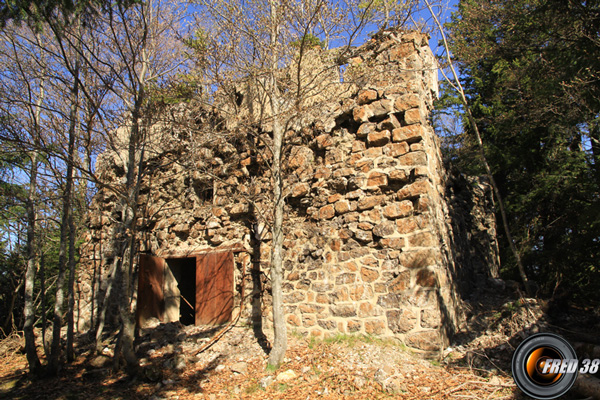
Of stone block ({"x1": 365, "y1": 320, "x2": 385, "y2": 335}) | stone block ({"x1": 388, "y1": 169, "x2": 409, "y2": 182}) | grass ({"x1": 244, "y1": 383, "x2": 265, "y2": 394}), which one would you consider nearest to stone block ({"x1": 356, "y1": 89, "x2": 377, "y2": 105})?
stone block ({"x1": 388, "y1": 169, "x2": 409, "y2": 182})

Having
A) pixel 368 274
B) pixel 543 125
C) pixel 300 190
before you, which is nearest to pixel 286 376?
pixel 368 274

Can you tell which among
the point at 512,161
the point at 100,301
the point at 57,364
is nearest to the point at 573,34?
the point at 512,161

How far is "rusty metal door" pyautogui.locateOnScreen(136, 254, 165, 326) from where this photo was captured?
713 centimetres

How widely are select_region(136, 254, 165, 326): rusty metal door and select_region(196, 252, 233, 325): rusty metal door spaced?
94cm

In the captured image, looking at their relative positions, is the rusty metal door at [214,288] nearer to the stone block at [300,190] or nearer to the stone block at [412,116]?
the stone block at [300,190]

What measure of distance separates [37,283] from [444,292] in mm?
11750

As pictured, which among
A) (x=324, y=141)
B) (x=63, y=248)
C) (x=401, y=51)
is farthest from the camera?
(x=324, y=141)

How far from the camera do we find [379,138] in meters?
5.80

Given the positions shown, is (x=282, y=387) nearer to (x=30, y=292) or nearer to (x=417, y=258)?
(x=417, y=258)

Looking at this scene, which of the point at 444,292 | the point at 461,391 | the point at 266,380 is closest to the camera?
the point at 461,391

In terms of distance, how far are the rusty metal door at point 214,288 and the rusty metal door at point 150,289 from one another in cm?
94

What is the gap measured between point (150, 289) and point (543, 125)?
952 cm

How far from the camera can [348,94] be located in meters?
6.28

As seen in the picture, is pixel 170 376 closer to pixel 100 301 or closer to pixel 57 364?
pixel 57 364
